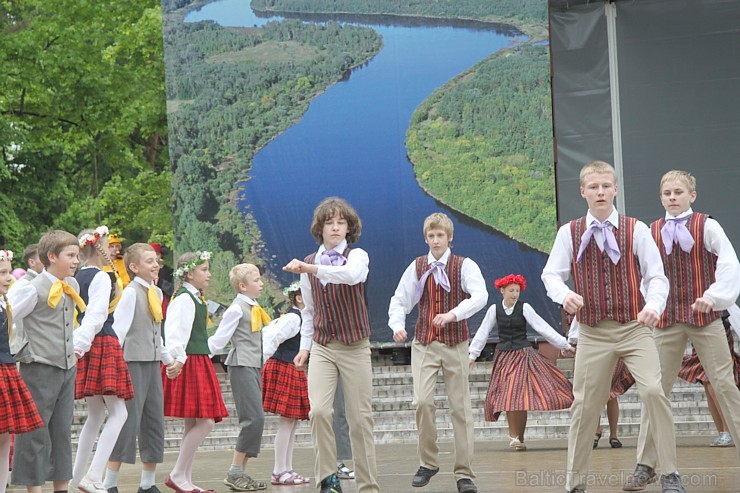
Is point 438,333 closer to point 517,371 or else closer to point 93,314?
point 93,314

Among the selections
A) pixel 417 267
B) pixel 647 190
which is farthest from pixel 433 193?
pixel 417 267

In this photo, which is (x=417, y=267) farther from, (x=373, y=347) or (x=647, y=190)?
(x=647, y=190)

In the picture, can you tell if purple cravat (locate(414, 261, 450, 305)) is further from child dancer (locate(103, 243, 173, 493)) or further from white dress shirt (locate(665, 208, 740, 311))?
child dancer (locate(103, 243, 173, 493))

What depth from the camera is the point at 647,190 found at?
15.9 metres

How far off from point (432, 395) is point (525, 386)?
2990 millimetres

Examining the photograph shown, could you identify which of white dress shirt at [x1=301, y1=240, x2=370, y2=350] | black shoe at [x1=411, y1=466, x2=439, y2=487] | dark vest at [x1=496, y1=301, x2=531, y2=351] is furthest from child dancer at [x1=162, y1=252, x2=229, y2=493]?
dark vest at [x1=496, y1=301, x2=531, y2=351]

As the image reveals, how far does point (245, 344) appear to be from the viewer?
8180 mm

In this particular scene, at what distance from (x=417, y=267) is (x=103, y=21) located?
17385 mm

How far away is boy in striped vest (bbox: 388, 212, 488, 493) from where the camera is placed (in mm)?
7258

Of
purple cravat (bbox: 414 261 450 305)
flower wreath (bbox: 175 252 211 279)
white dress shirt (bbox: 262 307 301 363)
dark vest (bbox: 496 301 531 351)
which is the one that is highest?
flower wreath (bbox: 175 252 211 279)

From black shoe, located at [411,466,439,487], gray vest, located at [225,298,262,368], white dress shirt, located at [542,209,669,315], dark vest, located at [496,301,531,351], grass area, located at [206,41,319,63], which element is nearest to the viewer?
white dress shirt, located at [542,209,669,315]

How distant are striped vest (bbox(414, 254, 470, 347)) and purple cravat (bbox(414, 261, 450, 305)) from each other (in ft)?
0.08

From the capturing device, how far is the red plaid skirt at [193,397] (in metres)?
7.64

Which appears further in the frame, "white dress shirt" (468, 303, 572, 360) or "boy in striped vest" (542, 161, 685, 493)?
"white dress shirt" (468, 303, 572, 360)
